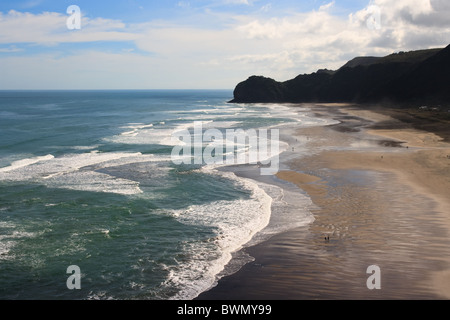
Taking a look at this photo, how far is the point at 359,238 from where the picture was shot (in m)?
15.1

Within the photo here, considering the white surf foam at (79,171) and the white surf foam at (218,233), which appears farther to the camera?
the white surf foam at (79,171)

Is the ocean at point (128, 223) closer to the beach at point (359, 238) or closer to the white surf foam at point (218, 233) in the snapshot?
the white surf foam at point (218, 233)

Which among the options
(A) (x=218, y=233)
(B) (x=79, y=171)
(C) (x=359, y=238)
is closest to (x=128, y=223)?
(A) (x=218, y=233)

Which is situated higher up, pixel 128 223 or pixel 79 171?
pixel 79 171

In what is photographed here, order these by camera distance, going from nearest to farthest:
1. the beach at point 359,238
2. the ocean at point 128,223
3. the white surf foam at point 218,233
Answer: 1. the beach at point 359,238
2. the white surf foam at point 218,233
3. the ocean at point 128,223

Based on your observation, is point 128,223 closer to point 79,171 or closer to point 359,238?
point 359,238

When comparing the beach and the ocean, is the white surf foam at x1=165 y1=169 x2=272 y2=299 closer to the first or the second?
the ocean

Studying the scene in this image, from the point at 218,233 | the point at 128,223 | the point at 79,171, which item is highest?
the point at 79,171

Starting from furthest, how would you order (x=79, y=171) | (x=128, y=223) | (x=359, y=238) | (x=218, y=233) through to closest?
(x=79, y=171), (x=128, y=223), (x=218, y=233), (x=359, y=238)

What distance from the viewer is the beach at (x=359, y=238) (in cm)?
1134

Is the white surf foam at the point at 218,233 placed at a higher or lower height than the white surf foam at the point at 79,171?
lower

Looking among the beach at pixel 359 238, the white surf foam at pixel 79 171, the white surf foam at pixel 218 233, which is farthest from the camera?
the white surf foam at pixel 79 171

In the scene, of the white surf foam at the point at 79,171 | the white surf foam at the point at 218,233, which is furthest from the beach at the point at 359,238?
the white surf foam at the point at 79,171
